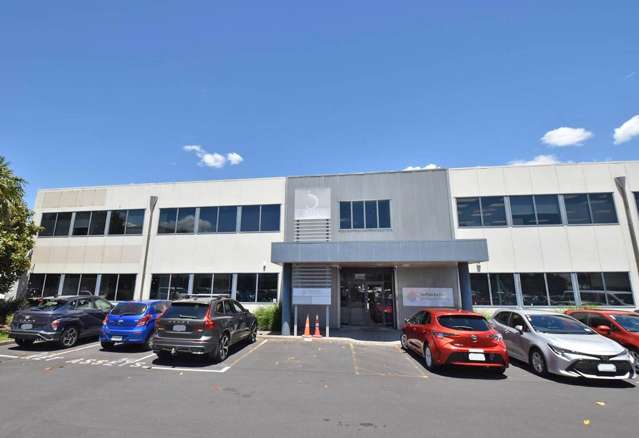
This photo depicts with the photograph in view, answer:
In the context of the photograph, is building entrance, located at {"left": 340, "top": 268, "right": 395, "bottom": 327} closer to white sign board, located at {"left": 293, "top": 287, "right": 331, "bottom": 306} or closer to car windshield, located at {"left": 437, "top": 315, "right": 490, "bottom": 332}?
white sign board, located at {"left": 293, "top": 287, "right": 331, "bottom": 306}

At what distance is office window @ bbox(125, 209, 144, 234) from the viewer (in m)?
18.8

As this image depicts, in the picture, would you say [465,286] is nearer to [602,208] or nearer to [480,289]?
[480,289]

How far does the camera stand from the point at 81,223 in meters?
19.7

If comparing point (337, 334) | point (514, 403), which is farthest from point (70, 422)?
point (337, 334)

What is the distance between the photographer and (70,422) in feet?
16.0

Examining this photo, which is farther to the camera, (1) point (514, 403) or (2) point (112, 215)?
(2) point (112, 215)

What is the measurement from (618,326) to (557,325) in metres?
2.21

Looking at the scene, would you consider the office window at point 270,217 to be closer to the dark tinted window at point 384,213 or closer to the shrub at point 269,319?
the shrub at point 269,319

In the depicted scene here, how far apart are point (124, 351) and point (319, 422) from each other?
27.0ft

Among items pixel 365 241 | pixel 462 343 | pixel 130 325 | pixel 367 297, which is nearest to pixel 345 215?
pixel 365 241

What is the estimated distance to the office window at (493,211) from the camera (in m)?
16.0

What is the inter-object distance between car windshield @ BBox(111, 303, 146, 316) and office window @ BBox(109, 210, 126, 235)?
9964 mm

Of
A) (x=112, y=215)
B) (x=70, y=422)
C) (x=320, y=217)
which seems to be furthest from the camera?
(x=112, y=215)

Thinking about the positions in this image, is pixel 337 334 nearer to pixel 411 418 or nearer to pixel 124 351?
pixel 124 351
